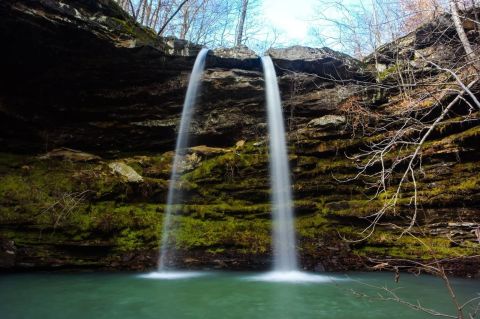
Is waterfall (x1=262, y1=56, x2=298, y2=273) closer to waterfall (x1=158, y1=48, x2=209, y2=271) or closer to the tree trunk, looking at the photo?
waterfall (x1=158, y1=48, x2=209, y2=271)

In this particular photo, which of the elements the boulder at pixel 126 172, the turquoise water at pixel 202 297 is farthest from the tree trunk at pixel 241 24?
the turquoise water at pixel 202 297

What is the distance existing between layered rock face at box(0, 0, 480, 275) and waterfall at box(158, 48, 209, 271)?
163 mm

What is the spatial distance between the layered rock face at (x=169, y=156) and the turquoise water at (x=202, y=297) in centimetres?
76

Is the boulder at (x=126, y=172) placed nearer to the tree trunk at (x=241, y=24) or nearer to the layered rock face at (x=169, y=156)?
the layered rock face at (x=169, y=156)

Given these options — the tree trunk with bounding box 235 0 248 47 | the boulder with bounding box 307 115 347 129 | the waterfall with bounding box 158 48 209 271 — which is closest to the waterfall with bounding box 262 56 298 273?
the boulder with bounding box 307 115 347 129

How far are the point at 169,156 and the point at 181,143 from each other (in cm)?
44

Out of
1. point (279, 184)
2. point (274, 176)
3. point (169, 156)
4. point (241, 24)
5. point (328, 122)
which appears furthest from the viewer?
point (241, 24)

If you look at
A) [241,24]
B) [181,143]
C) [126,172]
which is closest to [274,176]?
[181,143]

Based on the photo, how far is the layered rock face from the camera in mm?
6812

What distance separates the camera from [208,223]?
25.2 ft

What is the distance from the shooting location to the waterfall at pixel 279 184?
23.7 feet

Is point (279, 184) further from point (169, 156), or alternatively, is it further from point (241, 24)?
point (241, 24)

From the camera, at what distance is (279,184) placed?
26.4 feet

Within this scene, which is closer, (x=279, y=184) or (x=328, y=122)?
(x=279, y=184)
